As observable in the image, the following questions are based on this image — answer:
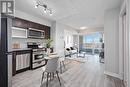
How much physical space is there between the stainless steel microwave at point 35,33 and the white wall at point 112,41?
3486 mm

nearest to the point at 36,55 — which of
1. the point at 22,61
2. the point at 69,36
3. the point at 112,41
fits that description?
the point at 22,61

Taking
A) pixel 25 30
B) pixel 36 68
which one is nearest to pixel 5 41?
pixel 25 30

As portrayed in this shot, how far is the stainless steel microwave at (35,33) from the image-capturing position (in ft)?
14.6

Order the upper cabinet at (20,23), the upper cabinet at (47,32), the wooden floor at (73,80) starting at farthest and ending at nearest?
the upper cabinet at (47,32) < the upper cabinet at (20,23) < the wooden floor at (73,80)

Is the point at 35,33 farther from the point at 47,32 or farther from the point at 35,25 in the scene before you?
the point at 47,32

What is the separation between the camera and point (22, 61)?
3.78 meters

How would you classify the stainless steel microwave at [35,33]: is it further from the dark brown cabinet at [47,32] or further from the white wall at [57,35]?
the white wall at [57,35]

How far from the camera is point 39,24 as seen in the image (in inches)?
199

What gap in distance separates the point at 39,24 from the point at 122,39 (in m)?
4.15

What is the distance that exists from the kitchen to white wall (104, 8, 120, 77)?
2.96 meters

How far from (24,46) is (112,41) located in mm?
4008

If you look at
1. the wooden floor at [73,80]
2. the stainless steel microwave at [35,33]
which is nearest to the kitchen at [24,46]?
the stainless steel microwave at [35,33]

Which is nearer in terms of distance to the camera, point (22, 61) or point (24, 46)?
point (22, 61)

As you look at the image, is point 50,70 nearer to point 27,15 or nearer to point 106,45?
point 106,45
